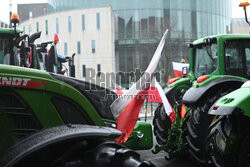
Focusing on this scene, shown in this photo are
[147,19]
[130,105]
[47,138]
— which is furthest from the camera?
[147,19]

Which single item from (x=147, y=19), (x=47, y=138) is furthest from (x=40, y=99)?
(x=147, y=19)

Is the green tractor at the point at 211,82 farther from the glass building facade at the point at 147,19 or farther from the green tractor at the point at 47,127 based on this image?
the glass building facade at the point at 147,19

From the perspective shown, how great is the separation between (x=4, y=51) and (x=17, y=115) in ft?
14.1

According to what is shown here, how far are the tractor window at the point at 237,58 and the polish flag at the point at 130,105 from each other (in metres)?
2.28

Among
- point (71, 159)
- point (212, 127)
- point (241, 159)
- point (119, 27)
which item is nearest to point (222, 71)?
point (212, 127)

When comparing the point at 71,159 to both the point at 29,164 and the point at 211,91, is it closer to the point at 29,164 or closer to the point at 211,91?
the point at 29,164

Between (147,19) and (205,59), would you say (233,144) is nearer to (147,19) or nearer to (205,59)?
(205,59)

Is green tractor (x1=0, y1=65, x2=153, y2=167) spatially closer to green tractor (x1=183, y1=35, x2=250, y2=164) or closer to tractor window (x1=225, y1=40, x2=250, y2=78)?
green tractor (x1=183, y1=35, x2=250, y2=164)

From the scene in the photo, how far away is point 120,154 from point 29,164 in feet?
2.12

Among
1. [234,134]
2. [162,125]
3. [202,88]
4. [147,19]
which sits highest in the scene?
[147,19]

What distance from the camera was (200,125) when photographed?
17.6ft

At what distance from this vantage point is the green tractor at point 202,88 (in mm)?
5387

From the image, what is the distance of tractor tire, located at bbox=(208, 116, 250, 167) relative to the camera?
11.8 feet

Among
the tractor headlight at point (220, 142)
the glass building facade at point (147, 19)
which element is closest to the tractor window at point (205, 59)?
the tractor headlight at point (220, 142)
